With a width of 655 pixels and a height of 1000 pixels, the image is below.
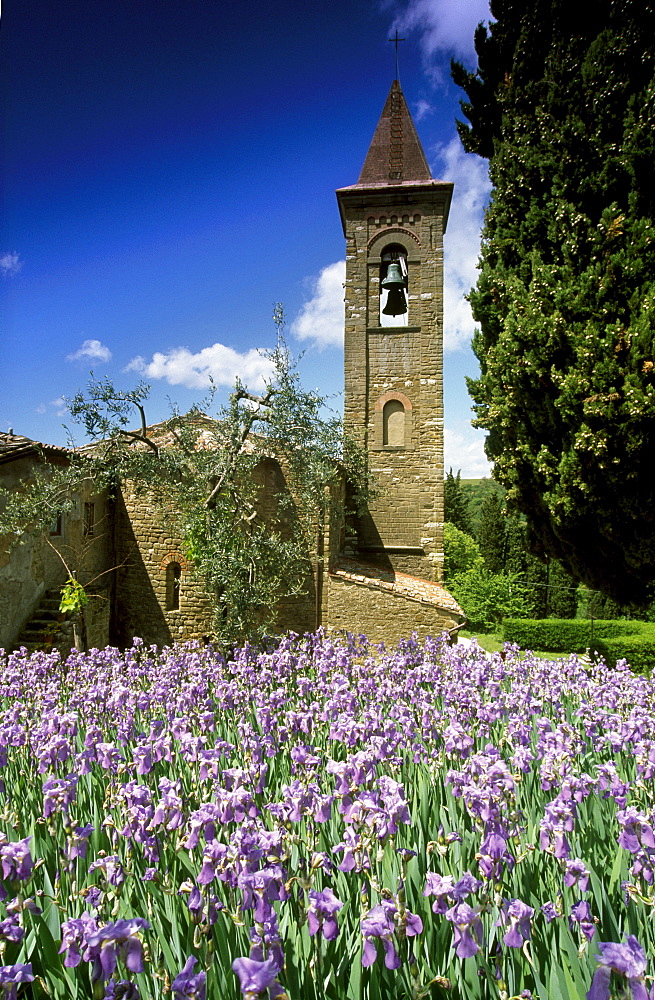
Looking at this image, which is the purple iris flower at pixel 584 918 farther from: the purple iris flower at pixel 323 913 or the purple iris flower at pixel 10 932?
the purple iris flower at pixel 10 932

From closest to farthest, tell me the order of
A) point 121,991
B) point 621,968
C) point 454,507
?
point 621,968 → point 121,991 → point 454,507

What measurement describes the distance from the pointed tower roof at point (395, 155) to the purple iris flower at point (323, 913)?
19.8m

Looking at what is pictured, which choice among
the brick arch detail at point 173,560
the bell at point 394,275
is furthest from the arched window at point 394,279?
the brick arch detail at point 173,560

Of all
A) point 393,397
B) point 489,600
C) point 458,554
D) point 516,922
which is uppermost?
point 393,397

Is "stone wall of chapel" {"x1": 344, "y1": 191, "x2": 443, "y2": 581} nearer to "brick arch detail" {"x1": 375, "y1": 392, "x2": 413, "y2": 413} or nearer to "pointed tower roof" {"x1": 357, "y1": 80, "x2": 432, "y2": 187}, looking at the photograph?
"brick arch detail" {"x1": 375, "y1": 392, "x2": 413, "y2": 413}

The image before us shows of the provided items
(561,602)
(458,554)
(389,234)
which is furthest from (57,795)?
(458,554)

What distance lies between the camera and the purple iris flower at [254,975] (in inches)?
50.3

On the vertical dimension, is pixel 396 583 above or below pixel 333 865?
below

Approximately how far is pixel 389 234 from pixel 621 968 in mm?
19184

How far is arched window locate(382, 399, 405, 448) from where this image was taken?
57.0 feet

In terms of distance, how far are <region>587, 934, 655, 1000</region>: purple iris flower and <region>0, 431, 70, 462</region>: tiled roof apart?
11971 millimetres

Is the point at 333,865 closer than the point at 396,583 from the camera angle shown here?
Yes

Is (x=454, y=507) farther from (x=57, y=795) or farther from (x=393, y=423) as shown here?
(x=57, y=795)

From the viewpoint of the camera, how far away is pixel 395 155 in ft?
60.7
